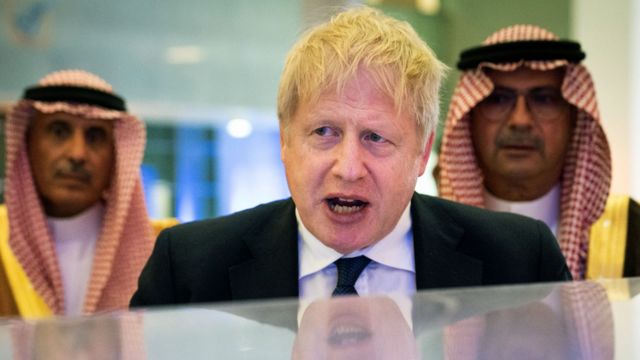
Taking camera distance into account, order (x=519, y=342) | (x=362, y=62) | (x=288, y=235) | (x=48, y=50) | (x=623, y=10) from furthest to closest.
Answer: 1. (x=48, y=50)
2. (x=623, y=10)
3. (x=288, y=235)
4. (x=362, y=62)
5. (x=519, y=342)

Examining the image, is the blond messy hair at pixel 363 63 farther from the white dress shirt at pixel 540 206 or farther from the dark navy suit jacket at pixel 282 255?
the white dress shirt at pixel 540 206

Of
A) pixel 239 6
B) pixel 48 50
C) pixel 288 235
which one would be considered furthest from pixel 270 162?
pixel 288 235

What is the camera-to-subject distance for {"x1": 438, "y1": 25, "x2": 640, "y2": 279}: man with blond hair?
10.2 feet

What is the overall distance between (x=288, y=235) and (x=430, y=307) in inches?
40.7

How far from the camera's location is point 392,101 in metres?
1.67

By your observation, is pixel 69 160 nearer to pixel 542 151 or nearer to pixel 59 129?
pixel 59 129

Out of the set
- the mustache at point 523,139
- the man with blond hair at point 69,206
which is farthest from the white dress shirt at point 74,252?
the mustache at point 523,139

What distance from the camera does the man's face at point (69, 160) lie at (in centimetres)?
341

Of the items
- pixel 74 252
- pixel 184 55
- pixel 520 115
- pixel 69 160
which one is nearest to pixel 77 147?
pixel 69 160

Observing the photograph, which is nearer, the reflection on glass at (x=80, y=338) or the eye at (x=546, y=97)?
the reflection on glass at (x=80, y=338)

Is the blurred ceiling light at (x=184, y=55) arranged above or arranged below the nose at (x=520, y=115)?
below

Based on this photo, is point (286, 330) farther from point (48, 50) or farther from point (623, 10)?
point (48, 50)

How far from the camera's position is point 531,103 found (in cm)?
318

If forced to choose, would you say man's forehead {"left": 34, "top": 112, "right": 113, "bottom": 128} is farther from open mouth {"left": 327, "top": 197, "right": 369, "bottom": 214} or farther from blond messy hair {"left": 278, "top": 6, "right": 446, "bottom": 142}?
open mouth {"left": 327, "top": 197, "right": 369, "bottom": 214}
